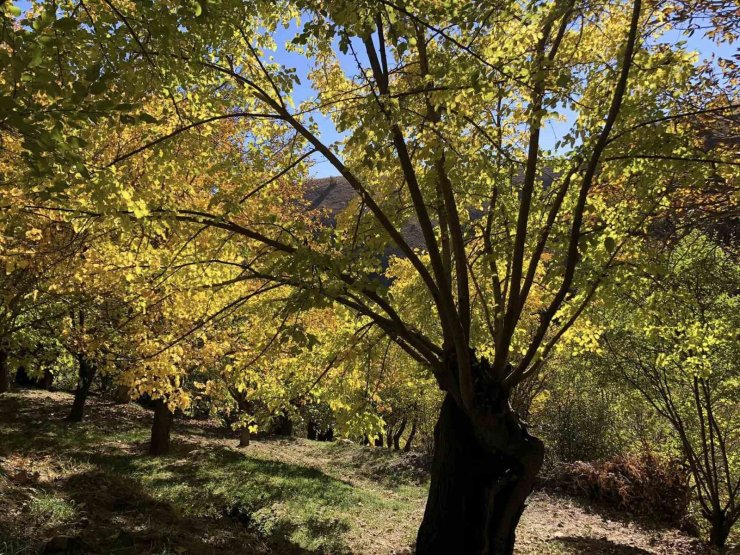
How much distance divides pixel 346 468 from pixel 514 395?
6.08m

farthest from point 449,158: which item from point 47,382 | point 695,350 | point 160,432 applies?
point 47,382

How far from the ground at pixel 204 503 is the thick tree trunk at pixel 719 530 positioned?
31 cm

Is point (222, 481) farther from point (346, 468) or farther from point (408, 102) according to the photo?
point (408, 102)

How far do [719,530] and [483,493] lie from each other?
7.31m

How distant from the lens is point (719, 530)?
9.05 meters

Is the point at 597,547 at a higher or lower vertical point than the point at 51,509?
lower

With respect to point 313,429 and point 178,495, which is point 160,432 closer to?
point 178,495

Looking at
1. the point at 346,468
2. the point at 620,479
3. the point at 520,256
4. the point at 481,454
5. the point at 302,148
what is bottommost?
the point at 346,468

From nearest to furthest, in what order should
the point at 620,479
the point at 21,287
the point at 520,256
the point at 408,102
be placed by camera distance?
1. the point at 408,102
2. the point at 520,256
3. the point at 21,287
4. the point at 620,479

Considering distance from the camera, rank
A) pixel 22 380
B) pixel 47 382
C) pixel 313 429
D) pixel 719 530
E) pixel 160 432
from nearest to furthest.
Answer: pixel 719 530
pixel 160 432
pixel 47 382
pixel 22 380
pixel 313 429

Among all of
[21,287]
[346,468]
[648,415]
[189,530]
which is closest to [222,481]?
[189,530]

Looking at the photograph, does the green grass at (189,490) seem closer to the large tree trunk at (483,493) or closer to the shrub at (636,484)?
the large tree trunk at (483,493)

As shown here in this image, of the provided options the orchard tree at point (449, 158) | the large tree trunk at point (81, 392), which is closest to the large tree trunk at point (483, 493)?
the orchard tree at point (449, 158)

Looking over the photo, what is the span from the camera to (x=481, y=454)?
500 centimetres
